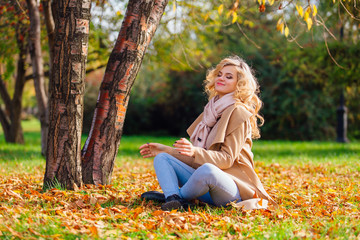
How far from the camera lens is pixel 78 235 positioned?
2758mm

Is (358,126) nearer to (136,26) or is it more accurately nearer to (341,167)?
(341,167)

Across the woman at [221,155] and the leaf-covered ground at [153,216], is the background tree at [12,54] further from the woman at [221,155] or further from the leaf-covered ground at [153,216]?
the woman at [221,155]

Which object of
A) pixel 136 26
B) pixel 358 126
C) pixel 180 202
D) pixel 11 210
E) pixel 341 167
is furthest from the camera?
pixel 358 126

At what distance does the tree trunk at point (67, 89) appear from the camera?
4145 mm

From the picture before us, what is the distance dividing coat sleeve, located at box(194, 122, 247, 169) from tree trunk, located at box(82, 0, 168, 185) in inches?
57.5

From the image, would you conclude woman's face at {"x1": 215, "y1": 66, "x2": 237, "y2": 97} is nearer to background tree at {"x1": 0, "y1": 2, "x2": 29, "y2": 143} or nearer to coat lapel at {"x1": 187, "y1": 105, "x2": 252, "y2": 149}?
coat lapel at {"x1": 187, "y1": 105, "x2": 252, "y2": 149}

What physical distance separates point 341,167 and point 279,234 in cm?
466

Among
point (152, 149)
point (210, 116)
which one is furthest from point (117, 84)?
point (210, 116)

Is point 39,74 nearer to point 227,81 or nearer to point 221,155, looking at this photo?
point 227,81

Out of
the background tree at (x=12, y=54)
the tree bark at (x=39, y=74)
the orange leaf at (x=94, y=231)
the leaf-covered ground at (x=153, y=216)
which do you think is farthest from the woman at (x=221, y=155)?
the background tree at (x=12, y=54)

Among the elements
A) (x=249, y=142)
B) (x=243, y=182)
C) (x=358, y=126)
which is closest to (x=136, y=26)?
(x=249, y=142)

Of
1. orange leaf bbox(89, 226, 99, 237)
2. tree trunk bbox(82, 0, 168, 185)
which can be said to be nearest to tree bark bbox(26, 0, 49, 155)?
tree trunk bbox(82, 0, 168, 185)

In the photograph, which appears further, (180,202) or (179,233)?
(180,202)

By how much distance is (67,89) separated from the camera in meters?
4.16
